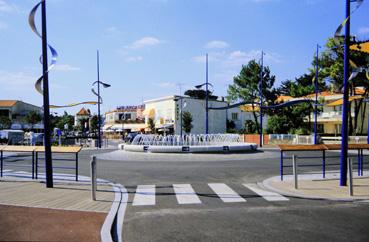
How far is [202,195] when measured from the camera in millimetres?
9609

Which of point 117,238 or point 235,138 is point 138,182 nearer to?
point 117,238

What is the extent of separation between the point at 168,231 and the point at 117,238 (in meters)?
0.95

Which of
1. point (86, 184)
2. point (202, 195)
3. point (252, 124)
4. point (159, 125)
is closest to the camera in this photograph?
point (202, 195)

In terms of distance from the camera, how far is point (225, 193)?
9930 mm

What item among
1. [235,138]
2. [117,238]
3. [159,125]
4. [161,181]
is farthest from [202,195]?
[159,125]

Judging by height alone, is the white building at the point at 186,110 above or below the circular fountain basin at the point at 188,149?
above

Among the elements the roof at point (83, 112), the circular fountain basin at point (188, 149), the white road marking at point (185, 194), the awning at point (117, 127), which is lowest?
the white road marking at point (185, 194)

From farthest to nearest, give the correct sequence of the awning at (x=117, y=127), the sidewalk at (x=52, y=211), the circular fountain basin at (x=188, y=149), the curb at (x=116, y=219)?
the awning at (x=117, y=127), the circular fountain basin at (x=188, y=149), the curb at (x=116, y=219), the sidewalk at (x=52, y=211)

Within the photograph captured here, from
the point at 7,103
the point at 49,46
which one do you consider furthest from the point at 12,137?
the point at 7,103

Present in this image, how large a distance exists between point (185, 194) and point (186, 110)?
52.5 metres

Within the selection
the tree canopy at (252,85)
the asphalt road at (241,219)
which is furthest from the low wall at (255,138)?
the asphalt road at (241,219)

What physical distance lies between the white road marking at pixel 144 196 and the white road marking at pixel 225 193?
1.90 meters

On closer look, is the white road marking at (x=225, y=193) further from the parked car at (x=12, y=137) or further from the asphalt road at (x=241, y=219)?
the parked car at (x=12, y=137)

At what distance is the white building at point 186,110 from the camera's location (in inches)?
2407
